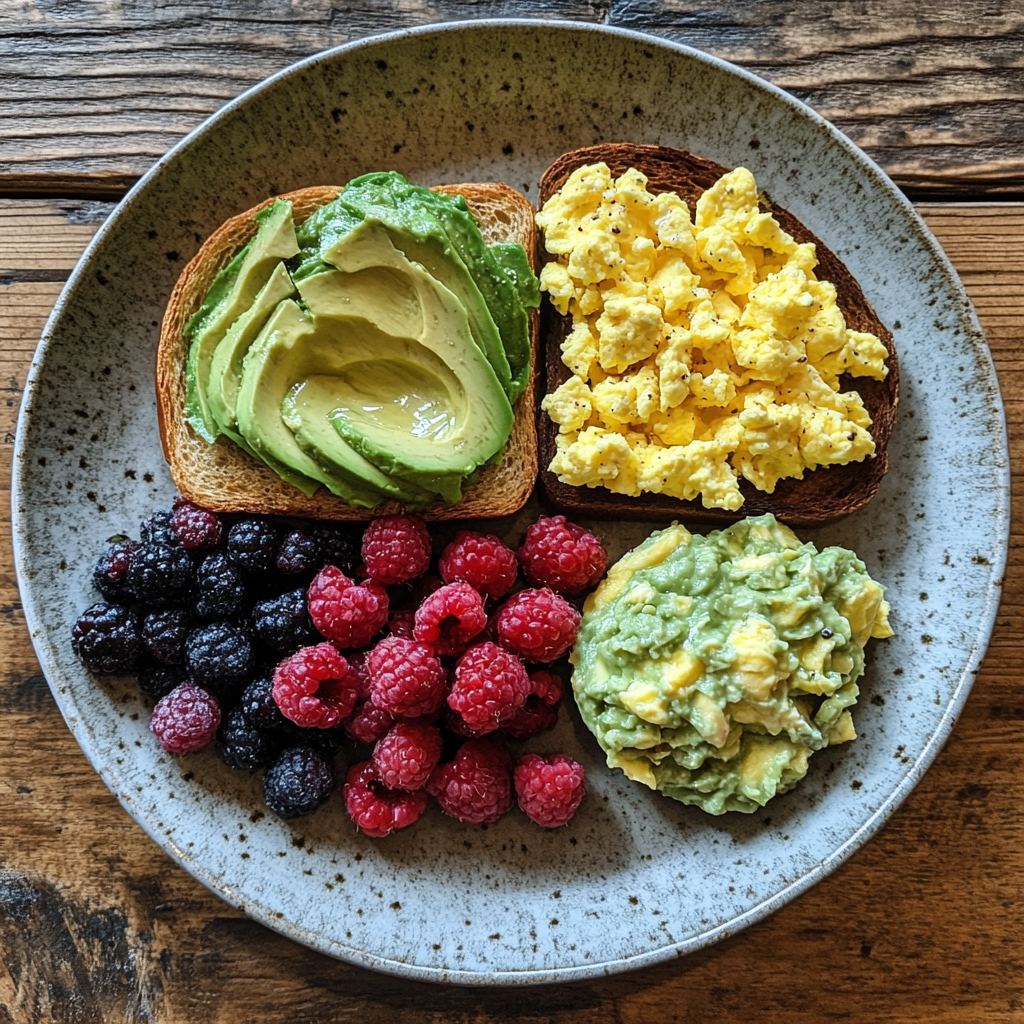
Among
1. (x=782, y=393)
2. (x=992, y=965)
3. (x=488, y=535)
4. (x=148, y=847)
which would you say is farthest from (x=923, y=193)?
(x=148, y=847)

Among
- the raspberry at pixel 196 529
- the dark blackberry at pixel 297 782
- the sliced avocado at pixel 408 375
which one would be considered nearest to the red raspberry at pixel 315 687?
the dark blackberry at pixel 297 782

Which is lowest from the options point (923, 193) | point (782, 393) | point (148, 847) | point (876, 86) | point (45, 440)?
point (148, 847)

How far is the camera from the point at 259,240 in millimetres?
1751

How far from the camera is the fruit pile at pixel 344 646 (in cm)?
167

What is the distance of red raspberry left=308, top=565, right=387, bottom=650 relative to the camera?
5.50 feet

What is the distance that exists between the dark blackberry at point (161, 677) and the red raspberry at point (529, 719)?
76cm

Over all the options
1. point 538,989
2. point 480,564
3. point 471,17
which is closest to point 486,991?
point 538,989

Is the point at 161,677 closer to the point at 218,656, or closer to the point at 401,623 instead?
the point at 218,656

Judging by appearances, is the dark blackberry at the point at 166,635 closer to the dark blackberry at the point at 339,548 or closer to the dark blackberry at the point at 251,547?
the dark blackberry at the point at 251,547

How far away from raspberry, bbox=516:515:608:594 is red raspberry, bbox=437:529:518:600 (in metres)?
0.05

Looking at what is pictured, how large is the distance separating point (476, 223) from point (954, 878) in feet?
6.56

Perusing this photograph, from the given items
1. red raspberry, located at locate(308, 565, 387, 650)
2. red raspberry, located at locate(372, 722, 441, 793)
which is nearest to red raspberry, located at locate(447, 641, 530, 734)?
red raspberry, located at locate(372, 722, 441, 793)

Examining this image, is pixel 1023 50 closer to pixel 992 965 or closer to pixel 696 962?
pixel 992 965

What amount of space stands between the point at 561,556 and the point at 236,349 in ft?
2.78
